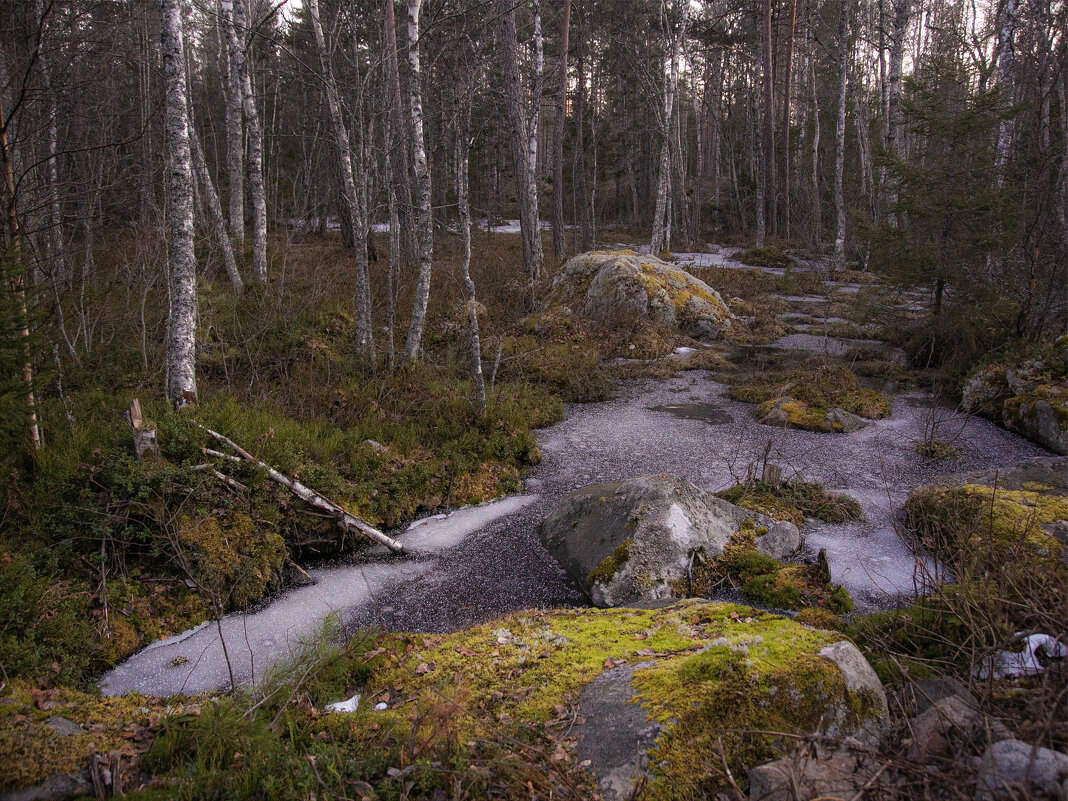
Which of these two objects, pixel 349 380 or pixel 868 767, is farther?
pixel 349 380

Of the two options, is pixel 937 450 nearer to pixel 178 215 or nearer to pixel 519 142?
pixel 178 215

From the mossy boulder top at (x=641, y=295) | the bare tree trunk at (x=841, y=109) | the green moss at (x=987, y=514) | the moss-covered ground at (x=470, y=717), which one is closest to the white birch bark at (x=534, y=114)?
the mossy boulder top at (x=641, y=295)

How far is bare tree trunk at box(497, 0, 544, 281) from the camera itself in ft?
45.5

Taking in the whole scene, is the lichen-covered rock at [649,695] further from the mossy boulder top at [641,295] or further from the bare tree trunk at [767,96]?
the bare tree trunk at [767,96]

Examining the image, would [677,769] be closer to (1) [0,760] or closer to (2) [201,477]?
(1) [0,760]

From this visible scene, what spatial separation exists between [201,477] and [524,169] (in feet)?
39.8

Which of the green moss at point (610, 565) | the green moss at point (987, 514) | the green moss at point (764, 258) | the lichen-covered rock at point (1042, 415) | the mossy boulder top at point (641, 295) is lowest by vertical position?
the green moss at point (610, 565)

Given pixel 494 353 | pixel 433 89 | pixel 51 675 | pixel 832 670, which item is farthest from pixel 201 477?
pixel 433 89

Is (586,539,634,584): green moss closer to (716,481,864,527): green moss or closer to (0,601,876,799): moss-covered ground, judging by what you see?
(0,601,876,799): moss-covered ground

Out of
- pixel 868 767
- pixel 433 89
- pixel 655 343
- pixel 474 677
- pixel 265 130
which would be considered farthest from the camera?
pixel 265 130

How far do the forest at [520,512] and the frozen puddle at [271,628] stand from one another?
3 centimetres

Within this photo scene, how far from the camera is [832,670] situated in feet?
8.54

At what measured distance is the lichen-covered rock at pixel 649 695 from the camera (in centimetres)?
237

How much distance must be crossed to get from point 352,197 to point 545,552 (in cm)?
575
